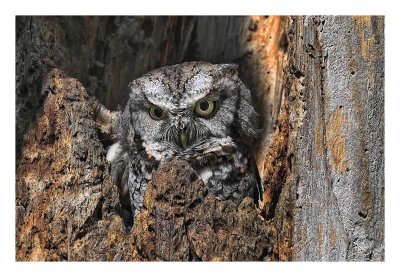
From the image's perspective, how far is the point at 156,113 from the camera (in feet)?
10.5

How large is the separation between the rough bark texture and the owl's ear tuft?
232mm

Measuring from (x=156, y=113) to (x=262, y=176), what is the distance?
1.72 feet

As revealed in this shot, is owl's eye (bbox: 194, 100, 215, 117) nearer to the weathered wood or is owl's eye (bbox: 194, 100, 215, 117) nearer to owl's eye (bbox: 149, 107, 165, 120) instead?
owl's eye (bbox: 149, 107, 165, 120)

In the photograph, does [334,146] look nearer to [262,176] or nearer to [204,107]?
[262,176]

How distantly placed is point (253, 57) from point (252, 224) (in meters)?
0.92

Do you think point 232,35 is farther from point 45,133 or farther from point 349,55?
point 45,133

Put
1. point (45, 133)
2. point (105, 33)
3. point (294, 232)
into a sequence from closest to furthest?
1. point (294, 232)
2. point (45, 133)
3. point (105, 33)

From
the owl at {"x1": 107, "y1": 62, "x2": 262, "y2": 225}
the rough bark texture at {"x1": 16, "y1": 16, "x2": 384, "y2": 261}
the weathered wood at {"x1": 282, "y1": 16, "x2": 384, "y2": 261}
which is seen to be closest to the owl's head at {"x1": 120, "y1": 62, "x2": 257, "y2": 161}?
the owl at {"x1": 107, "y1": 62, "x2": 262, "y2": 225}

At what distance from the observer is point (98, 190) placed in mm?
3156

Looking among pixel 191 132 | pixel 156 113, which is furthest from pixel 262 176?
pixel 156 113

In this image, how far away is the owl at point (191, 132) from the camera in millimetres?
3160

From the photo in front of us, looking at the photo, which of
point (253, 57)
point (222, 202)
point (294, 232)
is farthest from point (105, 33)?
point (294, 232)

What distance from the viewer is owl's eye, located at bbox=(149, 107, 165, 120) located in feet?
10.4

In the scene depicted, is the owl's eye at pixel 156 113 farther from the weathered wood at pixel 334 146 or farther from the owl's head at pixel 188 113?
the weathered wood at pixel 334 146
